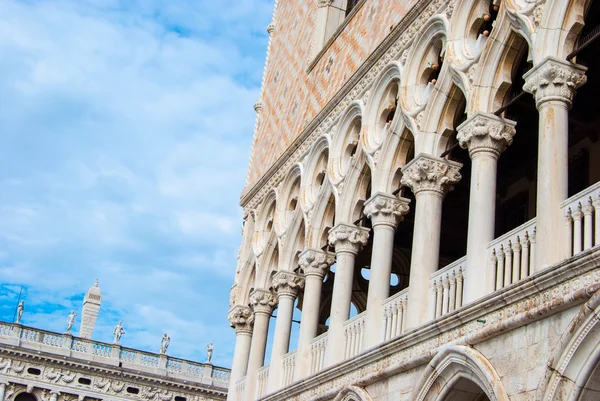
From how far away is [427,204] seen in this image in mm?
11109

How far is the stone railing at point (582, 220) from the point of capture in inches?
318

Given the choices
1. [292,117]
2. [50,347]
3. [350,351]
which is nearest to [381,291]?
[350,351]

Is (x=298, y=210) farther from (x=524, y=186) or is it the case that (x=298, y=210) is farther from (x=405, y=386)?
(x=405, y=386)

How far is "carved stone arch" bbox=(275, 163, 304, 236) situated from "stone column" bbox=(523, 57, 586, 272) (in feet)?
24.0

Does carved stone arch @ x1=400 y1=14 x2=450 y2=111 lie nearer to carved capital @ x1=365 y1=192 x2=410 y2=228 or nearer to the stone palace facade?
the stone palace facade

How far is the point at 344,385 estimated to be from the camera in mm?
11734

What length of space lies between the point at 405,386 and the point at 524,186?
536cm

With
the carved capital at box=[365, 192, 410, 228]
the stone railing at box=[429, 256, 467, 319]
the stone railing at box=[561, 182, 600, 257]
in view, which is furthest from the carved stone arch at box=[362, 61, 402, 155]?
the stone railing at box=[561, 182, 600, 257]

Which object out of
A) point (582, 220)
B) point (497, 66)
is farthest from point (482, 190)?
point (582, 220)

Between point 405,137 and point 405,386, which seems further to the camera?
point 405,137

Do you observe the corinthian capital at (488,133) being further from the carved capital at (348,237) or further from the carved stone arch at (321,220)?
the carved stone arch at (321,220)

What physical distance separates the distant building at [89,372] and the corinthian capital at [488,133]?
27137mm

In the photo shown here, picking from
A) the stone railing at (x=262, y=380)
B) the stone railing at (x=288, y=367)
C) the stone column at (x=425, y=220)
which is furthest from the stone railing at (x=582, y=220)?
the stone railing at (x=262, y=380)

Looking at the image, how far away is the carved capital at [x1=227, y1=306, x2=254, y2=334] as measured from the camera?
57.1 ft
